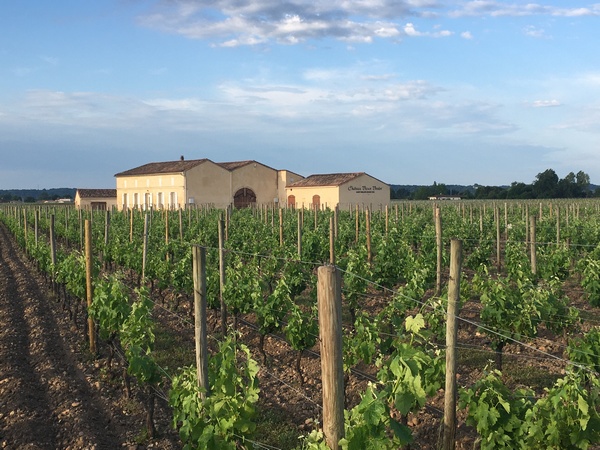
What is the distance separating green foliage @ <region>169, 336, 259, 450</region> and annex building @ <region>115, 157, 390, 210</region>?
39.2 meters

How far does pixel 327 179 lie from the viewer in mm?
47781

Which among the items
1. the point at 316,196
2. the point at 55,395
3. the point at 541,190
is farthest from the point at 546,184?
the point at 55,395

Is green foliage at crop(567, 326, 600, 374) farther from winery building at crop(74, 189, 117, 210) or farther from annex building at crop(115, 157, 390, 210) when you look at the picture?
winery building at crop(74, 189, 117, 210)

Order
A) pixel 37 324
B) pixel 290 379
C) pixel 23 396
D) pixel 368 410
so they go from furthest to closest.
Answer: pixel 37 324 → pixel 290 379 → pixel 23 396 → pixel 368 410

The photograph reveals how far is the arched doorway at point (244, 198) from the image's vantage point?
47812mm

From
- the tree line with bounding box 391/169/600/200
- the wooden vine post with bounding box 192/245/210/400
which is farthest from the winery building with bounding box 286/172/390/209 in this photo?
the tree line with bounding box 391/169/600/200

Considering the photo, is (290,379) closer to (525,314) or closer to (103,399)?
(103,399)

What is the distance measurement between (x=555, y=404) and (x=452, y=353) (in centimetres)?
89

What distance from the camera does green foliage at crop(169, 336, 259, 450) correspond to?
4578mm

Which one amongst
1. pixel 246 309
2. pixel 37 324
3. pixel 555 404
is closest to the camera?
pixel 555 404

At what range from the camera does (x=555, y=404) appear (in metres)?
4.29

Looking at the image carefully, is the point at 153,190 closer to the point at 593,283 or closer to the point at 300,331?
the point at 593,283

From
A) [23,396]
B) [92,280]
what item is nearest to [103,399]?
[23,396]

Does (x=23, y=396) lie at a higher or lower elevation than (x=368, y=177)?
lower
